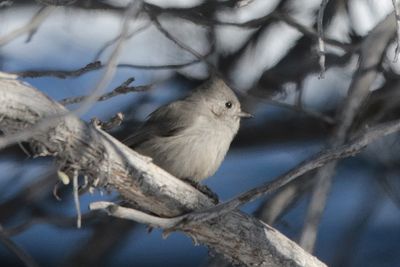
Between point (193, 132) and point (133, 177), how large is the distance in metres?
1.44

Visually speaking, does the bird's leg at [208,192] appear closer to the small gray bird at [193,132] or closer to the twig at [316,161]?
the small gray bird at [193,132]

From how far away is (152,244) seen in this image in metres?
5.78

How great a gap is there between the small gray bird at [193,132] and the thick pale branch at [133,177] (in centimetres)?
80

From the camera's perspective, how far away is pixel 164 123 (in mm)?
4902

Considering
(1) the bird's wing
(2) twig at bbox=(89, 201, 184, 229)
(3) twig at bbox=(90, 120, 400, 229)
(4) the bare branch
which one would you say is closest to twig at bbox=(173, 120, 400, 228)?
(3) twig at bbox=(90, 120, 400, 229)

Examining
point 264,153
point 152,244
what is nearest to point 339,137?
point 264,153

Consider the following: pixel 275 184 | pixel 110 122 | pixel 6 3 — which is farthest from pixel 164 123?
pixel 275 184

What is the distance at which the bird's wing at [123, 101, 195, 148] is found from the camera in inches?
189

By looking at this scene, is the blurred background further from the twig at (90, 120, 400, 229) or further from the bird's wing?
the twig at (90, 120, 400, 229)

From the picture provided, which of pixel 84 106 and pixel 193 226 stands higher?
pixel 193 226

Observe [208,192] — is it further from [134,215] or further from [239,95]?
[239,95]

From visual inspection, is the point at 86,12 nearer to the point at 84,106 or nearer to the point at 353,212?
the point at 353,212

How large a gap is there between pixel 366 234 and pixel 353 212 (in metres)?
0.19

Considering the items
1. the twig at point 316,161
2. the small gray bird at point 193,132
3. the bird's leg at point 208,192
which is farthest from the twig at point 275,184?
the small gray bird at point 193,132
